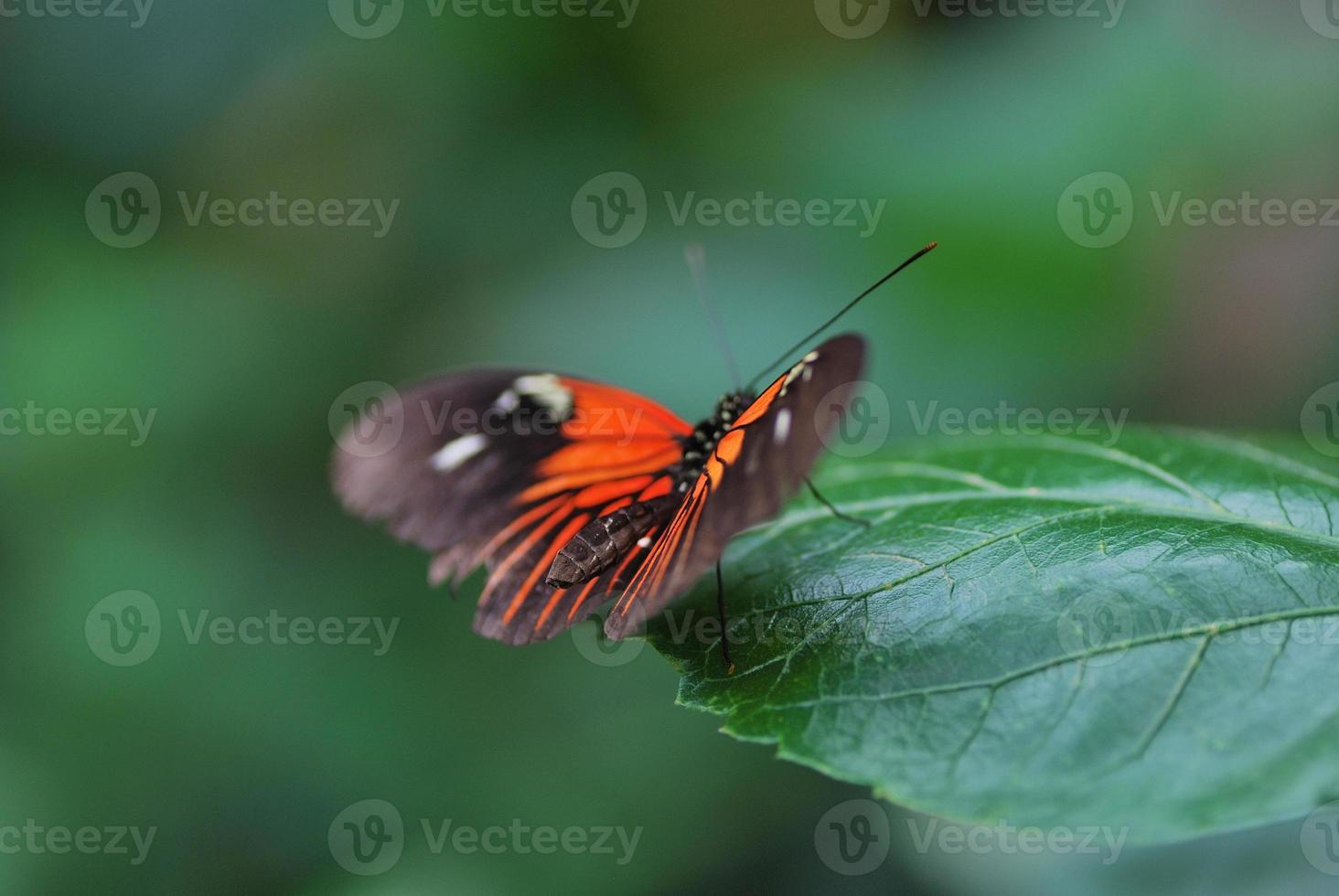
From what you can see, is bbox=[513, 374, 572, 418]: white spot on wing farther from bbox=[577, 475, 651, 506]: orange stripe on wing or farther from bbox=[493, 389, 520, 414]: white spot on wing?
bbox=[577, 475, 651, 506]: orange stripe on wing


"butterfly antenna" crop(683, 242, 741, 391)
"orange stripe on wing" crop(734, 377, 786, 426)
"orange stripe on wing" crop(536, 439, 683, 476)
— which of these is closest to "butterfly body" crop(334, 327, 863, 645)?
"orange stripe on wing" crop(536, 439, 683, 476)

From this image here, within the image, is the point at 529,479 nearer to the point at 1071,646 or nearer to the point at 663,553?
the point at 663,553

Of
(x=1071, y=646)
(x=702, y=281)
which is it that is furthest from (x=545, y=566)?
(x=702, y=281)

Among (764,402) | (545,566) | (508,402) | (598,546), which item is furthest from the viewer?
(508,402)

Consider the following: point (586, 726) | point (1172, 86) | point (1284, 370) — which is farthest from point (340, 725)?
point (1172, 86)

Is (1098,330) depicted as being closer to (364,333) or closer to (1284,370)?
(1284,370)

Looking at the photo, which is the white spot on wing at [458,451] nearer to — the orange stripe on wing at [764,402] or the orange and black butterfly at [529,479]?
the orange and black butterfly at [529,479]

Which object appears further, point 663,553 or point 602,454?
point 602,454

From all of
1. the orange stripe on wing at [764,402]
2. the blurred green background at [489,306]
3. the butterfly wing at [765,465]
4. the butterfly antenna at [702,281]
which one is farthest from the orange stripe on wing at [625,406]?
the butterfly antenna at [702,281]
